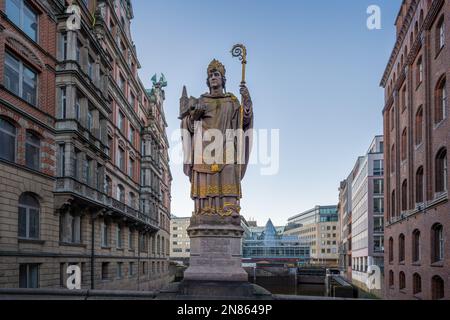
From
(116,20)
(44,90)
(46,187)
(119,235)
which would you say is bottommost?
(119,235)

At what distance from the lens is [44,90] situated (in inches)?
1150

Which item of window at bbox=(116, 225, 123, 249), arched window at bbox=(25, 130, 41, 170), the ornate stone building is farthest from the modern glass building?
arched window at bbox=(25, 130, 41, 170)

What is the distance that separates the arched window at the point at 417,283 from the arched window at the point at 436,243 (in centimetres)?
415

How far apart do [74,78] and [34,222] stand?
960 cm

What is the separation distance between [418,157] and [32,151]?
2463 centimetres

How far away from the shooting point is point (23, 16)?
26781mm

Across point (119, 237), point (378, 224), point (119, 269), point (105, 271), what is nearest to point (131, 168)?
point (119, 237)

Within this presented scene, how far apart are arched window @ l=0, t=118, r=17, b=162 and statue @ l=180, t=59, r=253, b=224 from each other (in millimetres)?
17262

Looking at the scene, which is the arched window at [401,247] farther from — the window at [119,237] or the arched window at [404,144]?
the window at [119,237]

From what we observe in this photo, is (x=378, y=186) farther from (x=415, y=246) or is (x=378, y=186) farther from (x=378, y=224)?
(x=415, y=246)

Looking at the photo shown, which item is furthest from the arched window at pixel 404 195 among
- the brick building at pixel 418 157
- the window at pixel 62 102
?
the window at pixel 62 102

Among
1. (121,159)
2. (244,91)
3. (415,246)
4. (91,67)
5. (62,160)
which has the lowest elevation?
(415,246)
